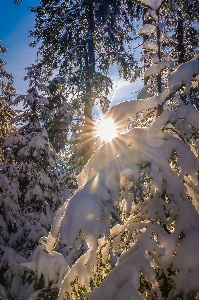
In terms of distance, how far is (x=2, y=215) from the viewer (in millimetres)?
7355

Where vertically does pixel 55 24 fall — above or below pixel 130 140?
above

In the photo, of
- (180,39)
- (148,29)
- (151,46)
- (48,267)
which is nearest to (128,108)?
(151,46)

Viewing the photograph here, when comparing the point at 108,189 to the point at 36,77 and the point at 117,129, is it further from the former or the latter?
the point at 36,77

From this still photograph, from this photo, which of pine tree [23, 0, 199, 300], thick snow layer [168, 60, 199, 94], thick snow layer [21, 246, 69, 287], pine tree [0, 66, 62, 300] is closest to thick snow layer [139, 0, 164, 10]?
pine tree [23, 0, 199, 300]

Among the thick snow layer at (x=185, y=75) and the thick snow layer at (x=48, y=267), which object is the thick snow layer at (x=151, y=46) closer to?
the thick snow layer at (x=185, y=75)

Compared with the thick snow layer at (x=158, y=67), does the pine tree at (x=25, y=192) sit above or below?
above

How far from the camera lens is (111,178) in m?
1.91

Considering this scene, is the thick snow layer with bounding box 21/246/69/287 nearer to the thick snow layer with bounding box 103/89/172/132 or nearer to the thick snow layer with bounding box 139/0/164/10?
the thick snow layer with bounding box 103/89/172/132

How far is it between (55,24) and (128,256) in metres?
11.0

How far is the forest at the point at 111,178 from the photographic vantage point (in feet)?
6.25

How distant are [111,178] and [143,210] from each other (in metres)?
0.56

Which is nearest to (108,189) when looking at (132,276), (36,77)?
(132,276)

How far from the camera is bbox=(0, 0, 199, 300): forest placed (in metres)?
1.91

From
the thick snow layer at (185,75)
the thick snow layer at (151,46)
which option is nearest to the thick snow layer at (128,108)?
the thick snow layer at (185,75)
